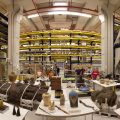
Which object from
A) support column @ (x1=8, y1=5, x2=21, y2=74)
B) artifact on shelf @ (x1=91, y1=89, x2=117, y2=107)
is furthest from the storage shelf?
artifact on shelf @ (x1=91, y1=89, x2=117, y2=107)

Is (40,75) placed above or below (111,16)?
below

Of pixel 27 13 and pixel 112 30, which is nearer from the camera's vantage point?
pixel 112 30

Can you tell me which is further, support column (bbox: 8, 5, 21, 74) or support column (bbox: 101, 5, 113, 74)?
support column (bbox: 101, 5, 113, 74)

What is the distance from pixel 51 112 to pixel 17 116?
48 centimetres

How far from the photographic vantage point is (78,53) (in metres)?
11.4

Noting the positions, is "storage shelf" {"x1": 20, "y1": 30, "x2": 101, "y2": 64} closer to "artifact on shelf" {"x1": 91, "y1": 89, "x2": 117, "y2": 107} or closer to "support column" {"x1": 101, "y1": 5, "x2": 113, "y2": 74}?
"support column" {"x1": 101, "y1": 5, "x2": 113, "y2": 74}

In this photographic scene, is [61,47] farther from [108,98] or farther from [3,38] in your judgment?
[108,98]

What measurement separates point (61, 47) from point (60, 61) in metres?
0.90

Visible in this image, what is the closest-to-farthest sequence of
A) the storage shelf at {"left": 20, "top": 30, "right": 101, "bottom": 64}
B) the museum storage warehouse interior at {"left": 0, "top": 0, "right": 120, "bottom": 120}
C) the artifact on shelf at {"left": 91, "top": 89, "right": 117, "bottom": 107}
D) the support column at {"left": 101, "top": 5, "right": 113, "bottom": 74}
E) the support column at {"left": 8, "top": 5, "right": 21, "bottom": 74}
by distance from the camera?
the museum storage warehouse interior at {"left": 0, "top": 0, "right": 120, "bottom": 120}
the artifact on shelf at {"left": 91, "top": 89, "right": 117, "bottom": 107}
the support column at {"left": 8, "top": 5, "right": 21, "bottom": 74}
the support column at {"left": 101, "top": 5, "right": 113, "bottom": 74}
the storage shelf at {"left": 20, "top": 30, "right": 101, "bottom": 64}

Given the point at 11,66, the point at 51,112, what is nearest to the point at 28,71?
the point at 11,66

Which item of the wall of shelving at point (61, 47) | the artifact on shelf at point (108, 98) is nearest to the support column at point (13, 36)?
the wall of shelving at point (61, 47)

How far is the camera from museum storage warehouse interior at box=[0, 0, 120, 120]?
170 inches

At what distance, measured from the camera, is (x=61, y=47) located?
11320 mm

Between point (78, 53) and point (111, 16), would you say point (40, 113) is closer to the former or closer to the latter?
point (111, 16)
